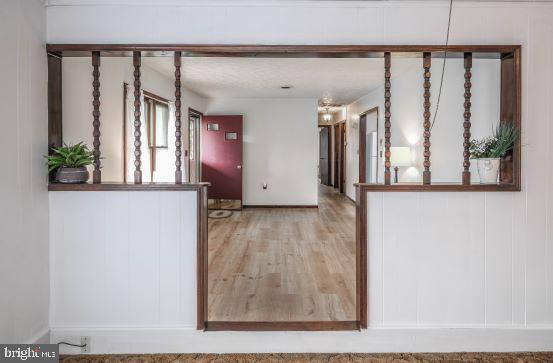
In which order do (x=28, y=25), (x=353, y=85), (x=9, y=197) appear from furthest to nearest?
(x=353, y=85) < (x=28, y=25) < (x=9, y=197)

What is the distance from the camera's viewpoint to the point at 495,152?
243cm

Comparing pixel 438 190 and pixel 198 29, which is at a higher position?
pixel 198 29

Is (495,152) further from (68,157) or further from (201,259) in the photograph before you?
(68,157)

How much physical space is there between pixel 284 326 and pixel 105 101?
2.75 meters

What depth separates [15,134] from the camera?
214cm

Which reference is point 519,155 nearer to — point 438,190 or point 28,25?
A: point 438,190

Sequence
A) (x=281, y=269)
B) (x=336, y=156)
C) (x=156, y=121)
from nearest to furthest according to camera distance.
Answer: (x=281, y=269) → (x=156, y=121) → (x=336, y=156)

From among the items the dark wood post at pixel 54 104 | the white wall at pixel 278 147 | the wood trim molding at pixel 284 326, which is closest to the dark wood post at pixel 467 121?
the wood trim molding at pixel 284 326

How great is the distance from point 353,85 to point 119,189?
5183 millimetres

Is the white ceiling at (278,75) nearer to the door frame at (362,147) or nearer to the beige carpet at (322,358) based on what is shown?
the door frame at (362,147)

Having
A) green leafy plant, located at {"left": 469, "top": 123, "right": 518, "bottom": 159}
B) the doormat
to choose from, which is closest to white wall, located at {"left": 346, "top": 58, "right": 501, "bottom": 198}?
green leafy plant, located at {"left": 469, "top": 123, "right": 518, "bottom": 159}

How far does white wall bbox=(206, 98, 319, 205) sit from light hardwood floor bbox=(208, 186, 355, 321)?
1382 millimetres

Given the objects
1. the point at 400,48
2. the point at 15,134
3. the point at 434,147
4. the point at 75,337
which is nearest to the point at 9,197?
the point at 15,134

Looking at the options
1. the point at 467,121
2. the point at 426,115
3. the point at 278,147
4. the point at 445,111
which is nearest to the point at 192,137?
the point at 278,147
